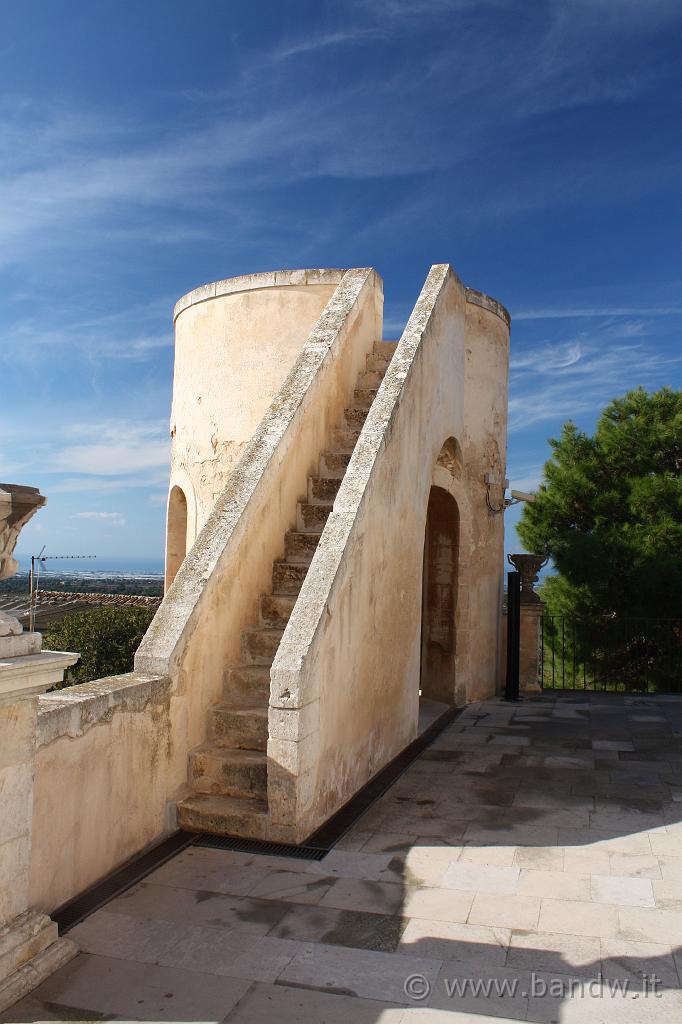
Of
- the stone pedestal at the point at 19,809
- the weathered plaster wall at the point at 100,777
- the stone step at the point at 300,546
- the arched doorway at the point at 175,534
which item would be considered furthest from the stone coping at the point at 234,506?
the arched doorway at the point at 175,534

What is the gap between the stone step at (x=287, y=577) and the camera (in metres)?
6.14

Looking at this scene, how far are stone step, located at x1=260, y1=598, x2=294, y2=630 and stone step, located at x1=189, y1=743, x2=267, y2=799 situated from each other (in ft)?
3.53

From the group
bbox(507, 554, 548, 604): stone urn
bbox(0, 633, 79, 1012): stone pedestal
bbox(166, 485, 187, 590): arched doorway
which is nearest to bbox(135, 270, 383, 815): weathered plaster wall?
bbox(0, 633, 79, 1012): stone pedestal

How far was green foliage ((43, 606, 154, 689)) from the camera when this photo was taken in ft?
34.8

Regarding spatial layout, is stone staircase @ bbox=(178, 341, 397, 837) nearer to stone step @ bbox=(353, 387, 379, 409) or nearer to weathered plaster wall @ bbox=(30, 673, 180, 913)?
weathered plaster wall @ bbox=(30, 673, 180, 913)

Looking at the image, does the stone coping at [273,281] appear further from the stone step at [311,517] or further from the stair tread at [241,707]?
the stair tread at [241,707]

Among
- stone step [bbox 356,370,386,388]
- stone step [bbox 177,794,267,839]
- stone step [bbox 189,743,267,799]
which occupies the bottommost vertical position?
stone step [bbox 177,794,267,839]

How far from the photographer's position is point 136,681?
4637mm

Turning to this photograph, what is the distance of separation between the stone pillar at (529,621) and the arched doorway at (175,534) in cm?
429

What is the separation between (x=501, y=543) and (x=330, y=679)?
6091 mm

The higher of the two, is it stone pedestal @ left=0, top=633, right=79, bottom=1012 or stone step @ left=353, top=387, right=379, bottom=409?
stone step @ left=353, top=387, right=379, bottom=409

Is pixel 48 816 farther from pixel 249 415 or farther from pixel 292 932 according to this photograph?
pixel 249 415
